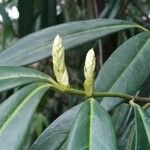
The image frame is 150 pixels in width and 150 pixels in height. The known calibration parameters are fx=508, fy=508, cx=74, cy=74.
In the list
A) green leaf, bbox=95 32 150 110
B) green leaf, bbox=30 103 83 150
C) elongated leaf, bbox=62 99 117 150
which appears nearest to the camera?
elongated leaf, bbox=62 99 117 150

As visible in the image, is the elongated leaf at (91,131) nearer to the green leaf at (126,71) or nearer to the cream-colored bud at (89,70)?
the cream-colored bud at (89,70)

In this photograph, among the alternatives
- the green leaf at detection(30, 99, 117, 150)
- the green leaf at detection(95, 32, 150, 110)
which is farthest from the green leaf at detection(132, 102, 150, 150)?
the green leaf at detection(95, 32, 150, 110)

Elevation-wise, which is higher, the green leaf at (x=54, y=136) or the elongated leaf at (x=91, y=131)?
the elongated leaf at (x=91, y=131)

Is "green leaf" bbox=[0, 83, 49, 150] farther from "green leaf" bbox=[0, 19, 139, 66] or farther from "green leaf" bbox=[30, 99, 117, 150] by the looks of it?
"green leaf" bbox=[0, 19, 139, 66]

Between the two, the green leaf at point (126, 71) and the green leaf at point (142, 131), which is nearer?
the green leaf at point (142, 131)

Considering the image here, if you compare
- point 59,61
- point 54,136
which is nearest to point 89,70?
point 59,61

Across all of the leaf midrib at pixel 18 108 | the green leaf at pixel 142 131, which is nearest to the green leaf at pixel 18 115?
the leaf midrib at pixel 18 108

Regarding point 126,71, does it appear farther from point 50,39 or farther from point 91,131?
point 91,131
